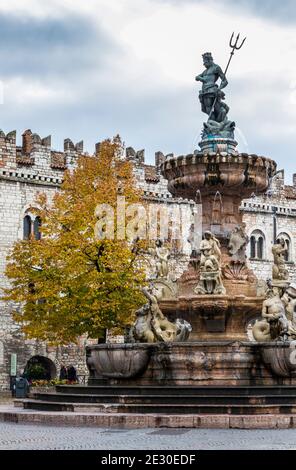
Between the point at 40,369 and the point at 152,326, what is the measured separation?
24.5m

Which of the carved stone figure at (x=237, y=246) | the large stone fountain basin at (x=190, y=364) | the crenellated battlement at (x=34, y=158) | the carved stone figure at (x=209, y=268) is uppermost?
the crenellated battlement at (x=34, y=158)

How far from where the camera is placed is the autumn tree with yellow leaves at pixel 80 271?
3456 centimetres

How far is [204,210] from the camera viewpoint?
23.1m

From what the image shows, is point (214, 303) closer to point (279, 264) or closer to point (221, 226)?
point (279, 264)

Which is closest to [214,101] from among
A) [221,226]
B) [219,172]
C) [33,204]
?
[219,172]

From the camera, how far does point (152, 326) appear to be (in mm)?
20812

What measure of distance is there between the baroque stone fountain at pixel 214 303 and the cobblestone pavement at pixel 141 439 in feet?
12.6

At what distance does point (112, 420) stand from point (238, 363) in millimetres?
3945

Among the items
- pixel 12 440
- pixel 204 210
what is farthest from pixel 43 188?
pixel 12 440

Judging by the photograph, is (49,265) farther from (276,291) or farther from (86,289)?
(276,291)

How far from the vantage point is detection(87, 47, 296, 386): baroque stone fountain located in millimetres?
19312

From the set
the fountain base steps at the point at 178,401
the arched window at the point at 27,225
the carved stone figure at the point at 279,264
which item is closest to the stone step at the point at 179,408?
the fountain base steps at the point at 178,401

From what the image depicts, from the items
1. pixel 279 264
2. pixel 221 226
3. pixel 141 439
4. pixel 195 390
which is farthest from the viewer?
pixel 221 226

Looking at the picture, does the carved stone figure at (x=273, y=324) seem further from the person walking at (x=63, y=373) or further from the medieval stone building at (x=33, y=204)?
the person walking at (x=63, y=373)
